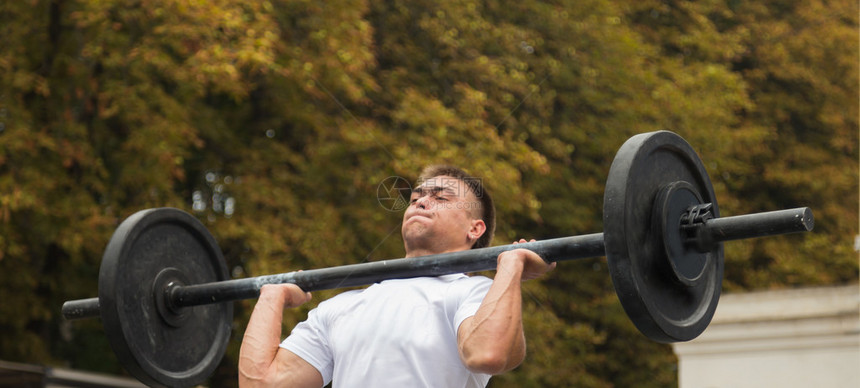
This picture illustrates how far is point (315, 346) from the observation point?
3.00 m

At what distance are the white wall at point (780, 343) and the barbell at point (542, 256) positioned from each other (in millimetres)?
7171

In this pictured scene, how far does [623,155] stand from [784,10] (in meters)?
12.1

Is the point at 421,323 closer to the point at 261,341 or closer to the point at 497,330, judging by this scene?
the point at 497,330

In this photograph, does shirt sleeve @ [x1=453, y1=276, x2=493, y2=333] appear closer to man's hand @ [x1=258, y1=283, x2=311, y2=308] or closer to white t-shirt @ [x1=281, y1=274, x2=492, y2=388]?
white t-shirt @ [x1=281, y1=274, x2=492, y2=388]

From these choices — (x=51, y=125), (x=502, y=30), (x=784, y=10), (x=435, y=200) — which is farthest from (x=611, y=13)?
(x=435, y=200)

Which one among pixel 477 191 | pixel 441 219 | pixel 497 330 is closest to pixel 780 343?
pixel 477 191

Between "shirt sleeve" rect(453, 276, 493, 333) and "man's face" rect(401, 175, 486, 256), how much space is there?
20 centimetres

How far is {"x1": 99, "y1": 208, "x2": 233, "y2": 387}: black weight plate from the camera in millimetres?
3186

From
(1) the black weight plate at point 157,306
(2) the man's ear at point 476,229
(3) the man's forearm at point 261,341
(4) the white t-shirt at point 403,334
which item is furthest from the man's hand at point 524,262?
(1) the black weight plate at point 157,306

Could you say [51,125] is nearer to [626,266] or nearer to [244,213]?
[244,213]

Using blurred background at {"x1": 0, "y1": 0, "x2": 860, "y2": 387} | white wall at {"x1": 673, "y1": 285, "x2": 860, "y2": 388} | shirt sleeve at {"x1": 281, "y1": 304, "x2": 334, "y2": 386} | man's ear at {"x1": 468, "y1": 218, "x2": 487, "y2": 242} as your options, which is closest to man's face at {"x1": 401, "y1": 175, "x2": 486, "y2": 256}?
man's ear at {"x1": 468, "y1": 218, "x2": 487, "y2": 242}

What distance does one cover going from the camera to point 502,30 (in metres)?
10.5

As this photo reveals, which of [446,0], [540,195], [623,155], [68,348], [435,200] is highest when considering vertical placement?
[623,155]

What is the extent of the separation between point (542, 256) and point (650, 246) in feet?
1.03
